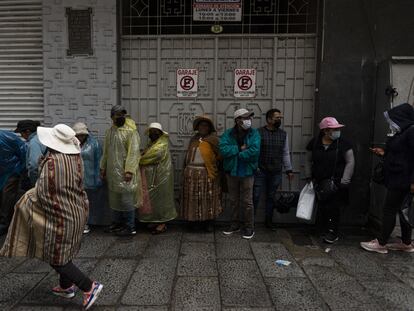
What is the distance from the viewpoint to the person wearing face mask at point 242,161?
15.9 feet

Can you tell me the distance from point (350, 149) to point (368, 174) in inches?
29.9

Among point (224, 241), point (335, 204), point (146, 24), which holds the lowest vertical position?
point (224, 241)

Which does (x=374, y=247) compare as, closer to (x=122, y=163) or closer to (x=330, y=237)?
(x=330, y=237)

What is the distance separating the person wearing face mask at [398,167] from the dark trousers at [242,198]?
1.60m

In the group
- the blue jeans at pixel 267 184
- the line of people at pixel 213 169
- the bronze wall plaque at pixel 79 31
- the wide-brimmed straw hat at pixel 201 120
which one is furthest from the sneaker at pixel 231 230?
the bronze wall plaque at pixel 79 31

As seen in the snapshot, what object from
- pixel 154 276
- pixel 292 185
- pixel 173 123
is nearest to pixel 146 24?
pixel 173 123

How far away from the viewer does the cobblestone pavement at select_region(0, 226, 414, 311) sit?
3.24 m

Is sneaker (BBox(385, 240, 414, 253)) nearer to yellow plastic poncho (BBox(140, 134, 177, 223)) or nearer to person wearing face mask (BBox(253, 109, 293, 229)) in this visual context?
person wearing face mask (BBox(253, 109, 293, 229))

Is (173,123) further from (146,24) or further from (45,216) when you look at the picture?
(45,216)

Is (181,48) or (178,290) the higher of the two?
(181,48)

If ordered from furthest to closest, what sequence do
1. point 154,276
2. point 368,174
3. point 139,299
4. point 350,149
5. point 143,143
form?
1. point 143,143
2. point 368,174
3. point 350,149
4. point 154,276
5. point 139,299

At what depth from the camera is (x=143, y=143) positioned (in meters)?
5.69

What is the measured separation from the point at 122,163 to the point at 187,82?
1.60 m

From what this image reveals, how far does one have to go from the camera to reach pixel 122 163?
16.1 feet
